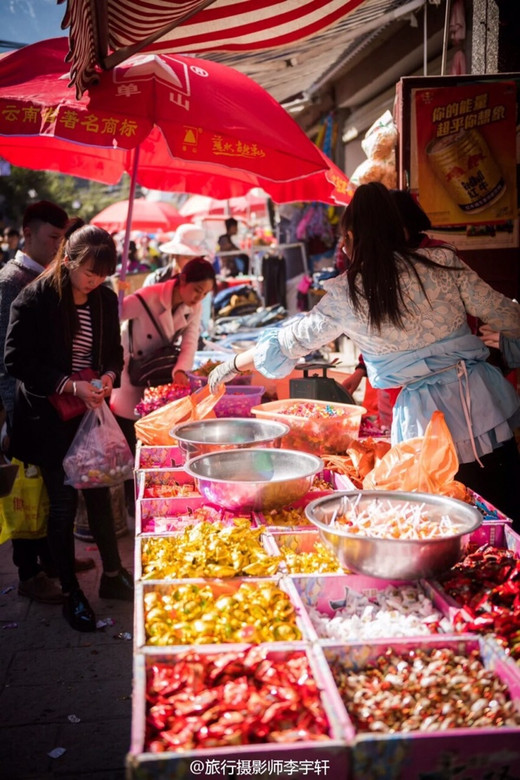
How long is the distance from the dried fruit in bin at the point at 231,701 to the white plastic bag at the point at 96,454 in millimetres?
1961

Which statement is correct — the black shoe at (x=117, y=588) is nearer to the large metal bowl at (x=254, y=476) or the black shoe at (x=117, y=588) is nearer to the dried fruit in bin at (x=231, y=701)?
the large metal bowl at (x=254, y=476)

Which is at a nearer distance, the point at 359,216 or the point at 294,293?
the point at 359,216

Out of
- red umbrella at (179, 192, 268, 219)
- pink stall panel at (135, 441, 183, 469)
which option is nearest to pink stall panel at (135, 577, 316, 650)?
Result: pink stall panel at (135, 441, 183, 469)

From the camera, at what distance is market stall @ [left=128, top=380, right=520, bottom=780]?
1.26m

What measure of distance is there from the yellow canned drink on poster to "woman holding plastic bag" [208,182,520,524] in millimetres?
1236

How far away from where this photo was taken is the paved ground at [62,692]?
247 cm

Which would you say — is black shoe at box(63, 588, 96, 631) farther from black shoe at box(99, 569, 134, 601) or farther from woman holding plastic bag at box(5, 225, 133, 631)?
black shoe at box(99, 569, 134, 601)

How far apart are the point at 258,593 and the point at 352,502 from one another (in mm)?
492

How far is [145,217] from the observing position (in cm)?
1484

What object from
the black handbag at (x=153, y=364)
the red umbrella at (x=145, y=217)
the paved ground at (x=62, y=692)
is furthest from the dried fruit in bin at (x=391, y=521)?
the red umbrella at (x=145, y=217)

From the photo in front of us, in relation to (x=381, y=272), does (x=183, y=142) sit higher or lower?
higher

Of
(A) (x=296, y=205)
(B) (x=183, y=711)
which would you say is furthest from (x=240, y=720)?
(A) (x=296, y=205)

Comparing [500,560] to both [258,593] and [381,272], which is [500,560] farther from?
[381,272]

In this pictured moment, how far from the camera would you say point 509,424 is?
2770 millimetres
